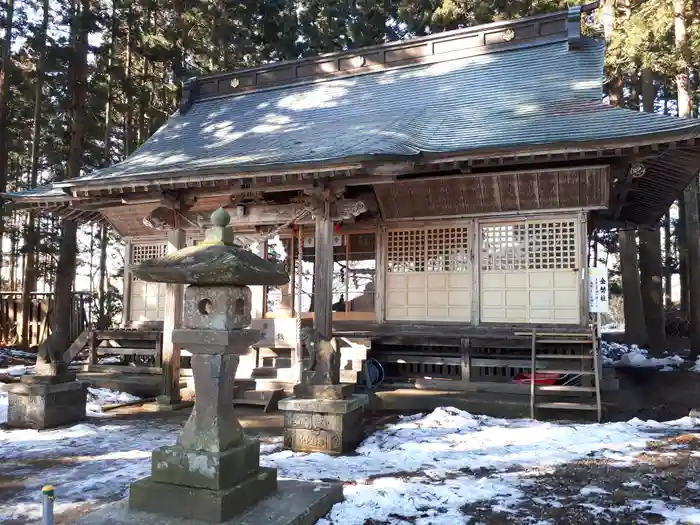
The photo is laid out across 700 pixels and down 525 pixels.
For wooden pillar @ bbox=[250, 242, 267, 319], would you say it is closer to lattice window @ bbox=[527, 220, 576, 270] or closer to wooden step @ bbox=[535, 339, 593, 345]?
lattice window @ bbox=[527, 220, 576, 270]

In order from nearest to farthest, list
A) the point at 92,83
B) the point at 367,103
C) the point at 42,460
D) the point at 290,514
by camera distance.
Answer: the point at 290,514, the point at 42,460, the point at 367,103, the point at 92,83

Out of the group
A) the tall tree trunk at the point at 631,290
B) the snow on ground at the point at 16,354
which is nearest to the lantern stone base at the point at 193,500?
the snow on ground at the point at 16,354

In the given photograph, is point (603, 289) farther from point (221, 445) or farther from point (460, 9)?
point (460, 9)

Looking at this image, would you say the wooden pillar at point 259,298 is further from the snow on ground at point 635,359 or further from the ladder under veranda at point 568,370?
the snow on ground at point 635,359

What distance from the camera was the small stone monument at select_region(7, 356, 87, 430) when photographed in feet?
25.7

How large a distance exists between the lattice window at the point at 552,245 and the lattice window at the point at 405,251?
1944 mm

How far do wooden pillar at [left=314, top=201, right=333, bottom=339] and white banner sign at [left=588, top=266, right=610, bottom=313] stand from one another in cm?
424

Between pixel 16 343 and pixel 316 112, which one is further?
pixel 16 343

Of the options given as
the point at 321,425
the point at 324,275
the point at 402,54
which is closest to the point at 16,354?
the point at 324,275

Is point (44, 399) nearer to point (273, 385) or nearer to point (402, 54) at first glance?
point (273, 385)

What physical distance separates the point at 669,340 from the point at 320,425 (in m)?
19.5

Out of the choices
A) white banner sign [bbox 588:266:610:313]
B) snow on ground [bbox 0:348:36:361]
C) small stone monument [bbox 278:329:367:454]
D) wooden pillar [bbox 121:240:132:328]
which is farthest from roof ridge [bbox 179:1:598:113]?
snow on ground [bbox 0:348:36:361]

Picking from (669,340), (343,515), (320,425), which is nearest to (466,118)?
(320,425)

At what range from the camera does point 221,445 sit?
4.04 meters
